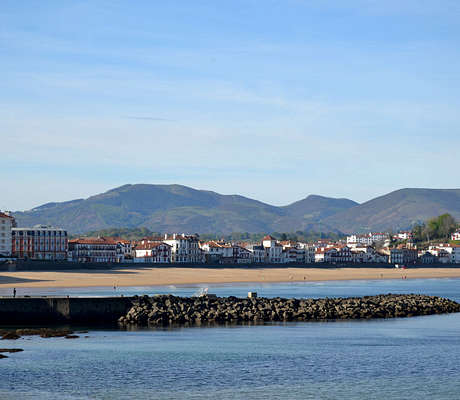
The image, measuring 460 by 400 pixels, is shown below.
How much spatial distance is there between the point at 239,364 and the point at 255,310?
19235 mm

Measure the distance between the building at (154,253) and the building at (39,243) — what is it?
19.8 metres

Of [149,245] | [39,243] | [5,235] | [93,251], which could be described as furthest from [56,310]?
[149,245]

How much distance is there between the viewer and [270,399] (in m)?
33.3

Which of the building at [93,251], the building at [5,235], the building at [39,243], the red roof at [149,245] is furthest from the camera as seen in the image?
the red roof at [149,245]

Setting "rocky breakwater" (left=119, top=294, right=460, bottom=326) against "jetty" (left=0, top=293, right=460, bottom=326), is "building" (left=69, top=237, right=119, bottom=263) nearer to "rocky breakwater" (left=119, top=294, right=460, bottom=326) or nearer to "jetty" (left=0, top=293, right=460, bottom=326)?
"jetty" (left=0, top=293, right=460, bottom=326)

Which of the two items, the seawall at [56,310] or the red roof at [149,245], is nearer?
the seawall at [56,310]

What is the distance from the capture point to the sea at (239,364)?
34.9 meters

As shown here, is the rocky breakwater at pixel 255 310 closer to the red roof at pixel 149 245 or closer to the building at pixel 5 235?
the building at pixel 5 235

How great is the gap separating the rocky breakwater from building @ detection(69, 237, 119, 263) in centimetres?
12364

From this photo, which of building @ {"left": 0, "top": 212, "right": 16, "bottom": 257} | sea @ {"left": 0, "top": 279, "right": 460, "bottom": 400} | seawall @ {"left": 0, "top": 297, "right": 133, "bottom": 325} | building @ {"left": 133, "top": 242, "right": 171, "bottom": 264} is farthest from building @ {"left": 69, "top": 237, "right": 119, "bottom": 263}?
sea @ {"left": 0, "top": 279, "right": 460, "bottom": 400}

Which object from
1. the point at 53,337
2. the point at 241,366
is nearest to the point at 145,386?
the point at 241,366

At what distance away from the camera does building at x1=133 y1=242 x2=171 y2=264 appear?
18988 centimetres

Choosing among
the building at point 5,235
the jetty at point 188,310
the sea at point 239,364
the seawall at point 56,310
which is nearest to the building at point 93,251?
the building at point 5,235

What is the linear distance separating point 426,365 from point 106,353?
52.6 ft
